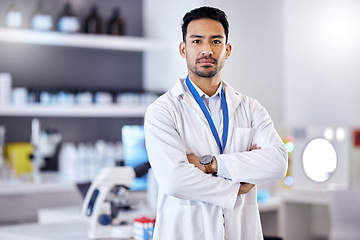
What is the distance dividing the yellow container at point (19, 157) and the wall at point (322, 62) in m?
2.29

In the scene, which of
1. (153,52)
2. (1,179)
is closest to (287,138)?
(153,52)

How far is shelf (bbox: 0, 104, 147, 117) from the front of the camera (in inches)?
184

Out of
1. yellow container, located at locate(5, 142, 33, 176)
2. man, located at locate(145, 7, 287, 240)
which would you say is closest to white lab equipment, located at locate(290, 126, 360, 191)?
yellow container, located at locate(5, 142, 33, 176)

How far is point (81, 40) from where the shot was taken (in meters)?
4.94

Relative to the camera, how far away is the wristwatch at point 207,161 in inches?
82.3

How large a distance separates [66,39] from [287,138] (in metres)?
1.96

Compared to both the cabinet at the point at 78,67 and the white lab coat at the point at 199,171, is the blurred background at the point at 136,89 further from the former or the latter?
the white lab coat at the point at 199,171

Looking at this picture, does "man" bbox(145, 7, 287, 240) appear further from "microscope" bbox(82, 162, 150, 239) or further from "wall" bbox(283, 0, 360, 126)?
"wall" bbox(283, 0, 360, 126)

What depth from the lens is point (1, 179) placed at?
15.2 feet

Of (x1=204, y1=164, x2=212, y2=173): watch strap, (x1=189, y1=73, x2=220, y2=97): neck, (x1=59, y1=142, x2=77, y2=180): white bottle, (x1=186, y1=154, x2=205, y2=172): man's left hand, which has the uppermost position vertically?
(x1=189, y1=73, x2=220, y2=97): neck

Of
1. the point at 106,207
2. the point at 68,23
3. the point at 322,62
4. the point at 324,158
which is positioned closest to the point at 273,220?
the point at 324,158

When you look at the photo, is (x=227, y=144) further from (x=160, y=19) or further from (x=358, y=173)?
(x=160, y=19)

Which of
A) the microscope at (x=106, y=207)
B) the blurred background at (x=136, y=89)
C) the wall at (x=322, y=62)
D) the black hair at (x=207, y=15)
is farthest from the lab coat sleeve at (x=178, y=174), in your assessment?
the wall at (x=322, y=62)

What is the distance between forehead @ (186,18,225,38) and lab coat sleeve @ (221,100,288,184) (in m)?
0.34
